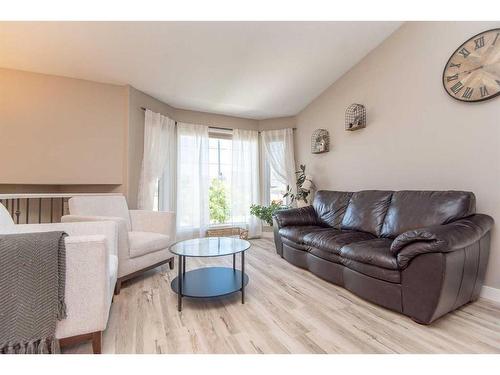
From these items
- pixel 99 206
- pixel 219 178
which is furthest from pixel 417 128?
pixel 99 206

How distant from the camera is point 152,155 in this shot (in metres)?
3.42

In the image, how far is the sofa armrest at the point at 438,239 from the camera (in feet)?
5.08

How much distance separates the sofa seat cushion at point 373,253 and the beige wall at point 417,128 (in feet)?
3.00

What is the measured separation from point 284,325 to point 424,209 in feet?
5.47

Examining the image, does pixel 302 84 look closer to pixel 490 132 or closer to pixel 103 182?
pixel 490 132

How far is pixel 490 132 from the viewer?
200 centimetres

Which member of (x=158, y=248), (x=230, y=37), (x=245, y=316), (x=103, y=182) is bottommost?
(x=245, y=316)

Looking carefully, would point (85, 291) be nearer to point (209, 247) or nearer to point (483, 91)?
point (209, 247)

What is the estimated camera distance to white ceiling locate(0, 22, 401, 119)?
88.0 inches

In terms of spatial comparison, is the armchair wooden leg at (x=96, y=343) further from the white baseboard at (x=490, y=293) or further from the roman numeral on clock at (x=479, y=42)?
the roman numeral on clock at (x=479, y=42)

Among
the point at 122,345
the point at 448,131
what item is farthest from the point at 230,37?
the point at 122,345

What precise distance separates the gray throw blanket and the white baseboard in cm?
317
